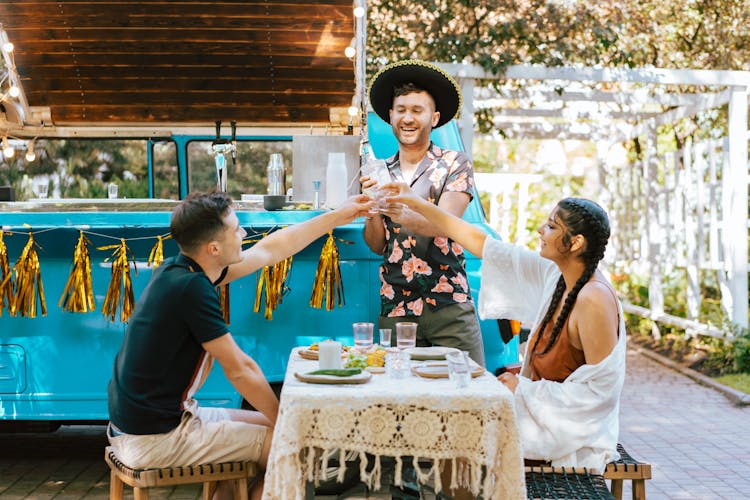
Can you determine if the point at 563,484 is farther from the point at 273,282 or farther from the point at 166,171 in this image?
the point at 166,171

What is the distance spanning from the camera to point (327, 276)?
16.6 feet

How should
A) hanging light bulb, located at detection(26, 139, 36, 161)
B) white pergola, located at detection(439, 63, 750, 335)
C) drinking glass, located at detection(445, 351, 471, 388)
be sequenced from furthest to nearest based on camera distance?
white pergola, located at detection(439, 63, 750, 335)
hanging light bulb, located at detection(26, 139, 36, 161)
drinking glass, located at detection(445, 351, 471, 388)

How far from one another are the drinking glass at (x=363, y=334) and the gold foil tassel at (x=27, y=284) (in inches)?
74.9

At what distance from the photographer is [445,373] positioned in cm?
367

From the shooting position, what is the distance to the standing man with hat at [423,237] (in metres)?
4.72

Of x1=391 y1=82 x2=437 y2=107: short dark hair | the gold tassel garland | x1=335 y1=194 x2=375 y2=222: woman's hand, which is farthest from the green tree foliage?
x1=335 y1=194 x2=375 y2=222: woman's hand

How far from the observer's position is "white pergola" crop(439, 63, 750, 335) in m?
9.80

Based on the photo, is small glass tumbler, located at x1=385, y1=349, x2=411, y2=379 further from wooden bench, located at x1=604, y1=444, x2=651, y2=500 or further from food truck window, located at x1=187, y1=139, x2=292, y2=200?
food truck window, located at x1=187, y1=139, x2=292, y2=200

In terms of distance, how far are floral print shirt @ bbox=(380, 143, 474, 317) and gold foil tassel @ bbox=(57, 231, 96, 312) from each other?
Result: 1.53 m

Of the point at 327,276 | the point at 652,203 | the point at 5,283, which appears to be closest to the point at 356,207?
the point at 327,276

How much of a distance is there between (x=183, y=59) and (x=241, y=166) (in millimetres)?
783

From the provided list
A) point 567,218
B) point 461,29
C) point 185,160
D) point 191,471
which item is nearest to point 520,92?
point 461,29

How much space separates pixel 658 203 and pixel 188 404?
972cm

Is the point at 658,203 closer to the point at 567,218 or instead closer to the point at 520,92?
the point at 520,92
